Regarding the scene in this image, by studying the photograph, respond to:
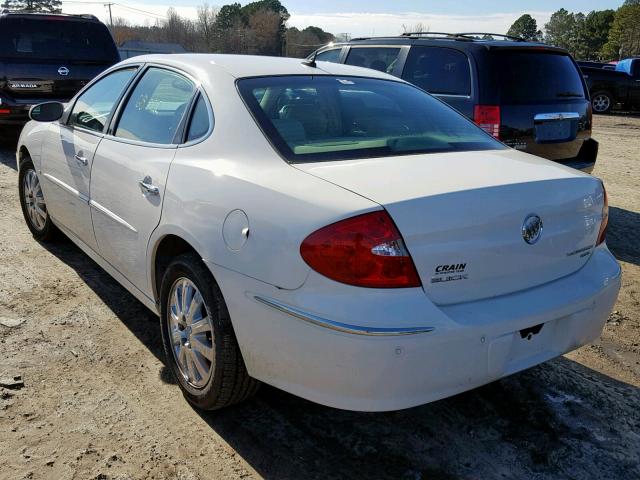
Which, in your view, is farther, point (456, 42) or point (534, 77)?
point (456, 42)

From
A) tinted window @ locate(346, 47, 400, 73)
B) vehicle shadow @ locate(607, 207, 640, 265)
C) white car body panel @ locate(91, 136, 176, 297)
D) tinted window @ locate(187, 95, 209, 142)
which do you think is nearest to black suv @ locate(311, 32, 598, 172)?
tinted window @ locate(346, 47, 400, 73)

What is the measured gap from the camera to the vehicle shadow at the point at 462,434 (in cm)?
255

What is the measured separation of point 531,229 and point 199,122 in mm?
1625

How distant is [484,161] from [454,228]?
2.16 ft

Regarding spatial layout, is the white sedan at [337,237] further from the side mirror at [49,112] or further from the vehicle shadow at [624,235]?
the vehicle shadow at [624,235]

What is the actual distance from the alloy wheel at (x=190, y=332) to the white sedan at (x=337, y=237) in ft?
0.03

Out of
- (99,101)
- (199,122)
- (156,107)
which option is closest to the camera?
(199,122)

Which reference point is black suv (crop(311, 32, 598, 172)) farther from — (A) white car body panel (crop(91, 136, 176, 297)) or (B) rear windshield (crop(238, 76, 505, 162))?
(A) white car body panel (crop(91, 136, 176, 297))

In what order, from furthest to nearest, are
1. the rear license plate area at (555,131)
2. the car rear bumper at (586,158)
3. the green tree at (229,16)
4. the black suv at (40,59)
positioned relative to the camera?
the green tree at (229,16), the black suv at (40,59), the car rear bumper at (586,158), the rear license plate area at (555,131)

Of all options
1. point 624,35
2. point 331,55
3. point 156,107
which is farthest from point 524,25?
point 156,107

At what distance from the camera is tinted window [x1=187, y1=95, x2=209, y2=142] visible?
2.99 meters

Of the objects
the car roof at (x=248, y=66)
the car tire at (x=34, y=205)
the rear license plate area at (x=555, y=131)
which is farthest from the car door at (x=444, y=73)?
the car tire at (x=34, y=205)

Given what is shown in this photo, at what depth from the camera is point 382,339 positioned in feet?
7.01

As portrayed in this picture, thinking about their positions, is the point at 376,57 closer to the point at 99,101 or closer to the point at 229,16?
the point at 99,101
